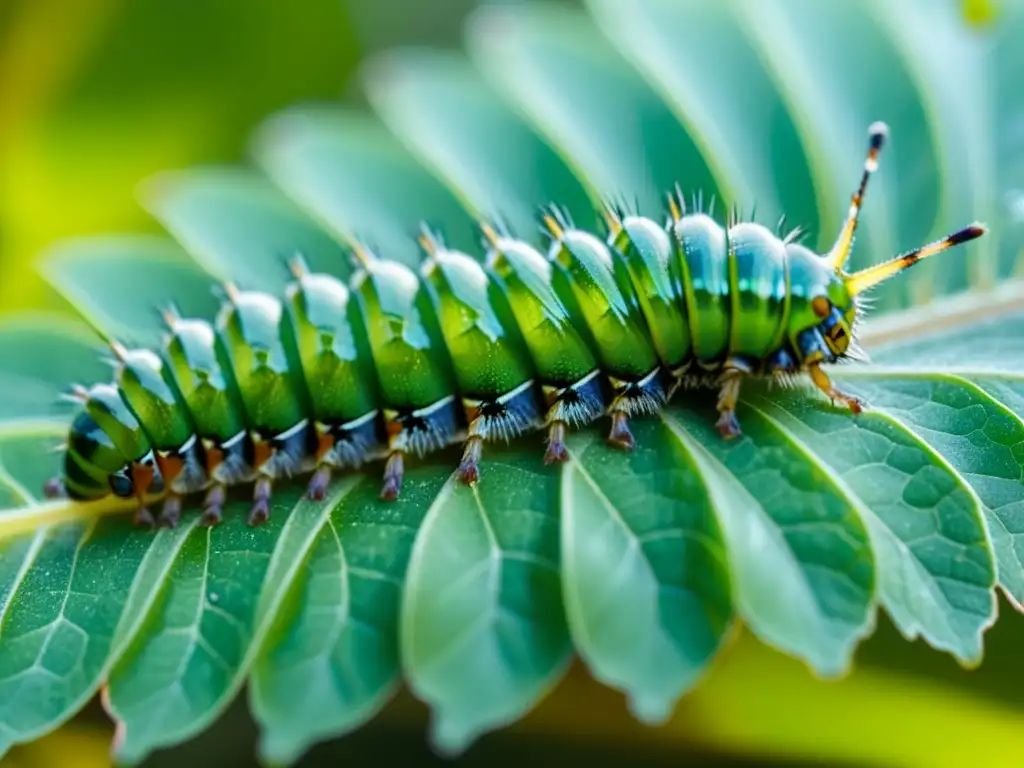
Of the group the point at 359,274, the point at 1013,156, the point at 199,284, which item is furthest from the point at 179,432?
the point at 1013,156

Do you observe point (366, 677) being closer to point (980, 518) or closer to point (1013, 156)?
point (980, 518)

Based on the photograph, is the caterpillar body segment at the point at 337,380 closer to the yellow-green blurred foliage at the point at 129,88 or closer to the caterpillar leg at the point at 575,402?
the caterpillar leg at the point at 575,402

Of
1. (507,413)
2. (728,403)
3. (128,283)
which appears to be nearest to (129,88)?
(128,283)

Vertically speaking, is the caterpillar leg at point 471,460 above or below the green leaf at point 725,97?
below

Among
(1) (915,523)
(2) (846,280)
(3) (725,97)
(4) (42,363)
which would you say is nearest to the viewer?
(1) (915,523)

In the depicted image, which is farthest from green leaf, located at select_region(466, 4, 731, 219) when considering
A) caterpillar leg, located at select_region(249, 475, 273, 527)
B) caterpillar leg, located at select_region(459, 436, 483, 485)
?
caterpillar leg, located at select_region(249, 475, 273, 527)

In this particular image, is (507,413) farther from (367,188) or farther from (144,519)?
(367,188)

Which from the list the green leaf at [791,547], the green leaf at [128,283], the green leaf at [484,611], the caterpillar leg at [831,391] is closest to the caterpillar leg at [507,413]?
the green leaf at [484,611]
